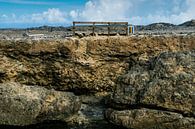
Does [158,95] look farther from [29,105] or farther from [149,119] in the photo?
[29,105]

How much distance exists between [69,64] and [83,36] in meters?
2.06

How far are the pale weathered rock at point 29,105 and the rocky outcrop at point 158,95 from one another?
3168 mm

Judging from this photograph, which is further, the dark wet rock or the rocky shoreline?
the rocky shoreline

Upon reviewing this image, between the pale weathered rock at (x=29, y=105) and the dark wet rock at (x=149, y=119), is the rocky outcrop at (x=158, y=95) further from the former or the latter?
the pale weathered rock at (x=29, y=105)

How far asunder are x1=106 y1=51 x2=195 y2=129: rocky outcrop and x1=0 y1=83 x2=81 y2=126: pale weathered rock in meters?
3.17

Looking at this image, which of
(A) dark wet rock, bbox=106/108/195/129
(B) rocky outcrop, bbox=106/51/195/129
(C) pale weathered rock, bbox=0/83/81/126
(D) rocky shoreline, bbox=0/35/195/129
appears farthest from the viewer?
(C) pale weathered rock, bbox=0/83/81/126

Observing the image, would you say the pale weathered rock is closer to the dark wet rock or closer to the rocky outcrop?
the rocky outcrop

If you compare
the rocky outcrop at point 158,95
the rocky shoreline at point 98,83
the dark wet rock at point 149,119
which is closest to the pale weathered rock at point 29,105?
the rocky shoreline at point 98,83

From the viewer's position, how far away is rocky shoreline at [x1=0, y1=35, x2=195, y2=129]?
1947 cm

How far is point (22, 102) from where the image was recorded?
2173 cm

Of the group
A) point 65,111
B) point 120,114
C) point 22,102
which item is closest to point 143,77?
point 120,114

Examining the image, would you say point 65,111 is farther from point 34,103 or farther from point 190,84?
point 190,84

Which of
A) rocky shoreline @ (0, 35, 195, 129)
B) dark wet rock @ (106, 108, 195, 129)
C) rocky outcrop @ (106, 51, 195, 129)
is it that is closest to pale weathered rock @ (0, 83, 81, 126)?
rocky shoreline @ (0, 35, 195, 129)

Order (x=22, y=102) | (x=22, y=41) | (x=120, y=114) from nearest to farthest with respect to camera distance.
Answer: (x=120, y=114), (x=22, y=102), (x=22, y=41)
